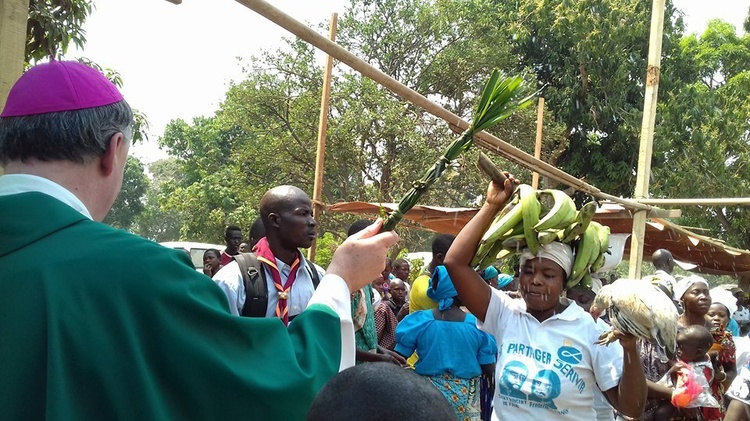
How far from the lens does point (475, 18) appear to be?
68.5 ft

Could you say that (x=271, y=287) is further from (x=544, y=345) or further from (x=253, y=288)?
(x=544, y=345)

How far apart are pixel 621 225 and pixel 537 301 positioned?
1252 centimetres

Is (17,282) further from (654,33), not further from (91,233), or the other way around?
(654,33)

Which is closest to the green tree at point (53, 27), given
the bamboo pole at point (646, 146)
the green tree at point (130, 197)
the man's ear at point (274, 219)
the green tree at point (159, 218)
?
the man's ear at point (274, 219)

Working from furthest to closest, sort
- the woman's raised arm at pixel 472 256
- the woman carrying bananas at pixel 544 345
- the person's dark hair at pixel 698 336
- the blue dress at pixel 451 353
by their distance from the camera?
the person's dark hair at pixel 698 336 → the blue dress at pixel 451 353 → the woman's raised arm at pixel 472 256 → the woman carrying bananas at pixel 544 345

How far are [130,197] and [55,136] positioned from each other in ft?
200

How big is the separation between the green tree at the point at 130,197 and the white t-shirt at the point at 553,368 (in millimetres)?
58160

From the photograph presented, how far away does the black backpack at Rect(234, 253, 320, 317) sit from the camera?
388 centimetres

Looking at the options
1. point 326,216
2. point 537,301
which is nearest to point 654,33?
point 537,301

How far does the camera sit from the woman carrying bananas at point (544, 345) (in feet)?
10.6

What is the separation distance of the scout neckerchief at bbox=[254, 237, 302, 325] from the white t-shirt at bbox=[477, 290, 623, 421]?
1.21 metres

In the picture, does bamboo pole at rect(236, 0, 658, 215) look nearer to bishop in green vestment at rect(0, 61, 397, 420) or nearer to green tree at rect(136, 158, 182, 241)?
bishop in green vestment at rect(0, 61, 397, 420)

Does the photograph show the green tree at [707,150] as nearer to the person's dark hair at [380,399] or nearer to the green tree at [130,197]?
the person's dark hair at [380,399]

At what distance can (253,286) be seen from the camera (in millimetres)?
3898
